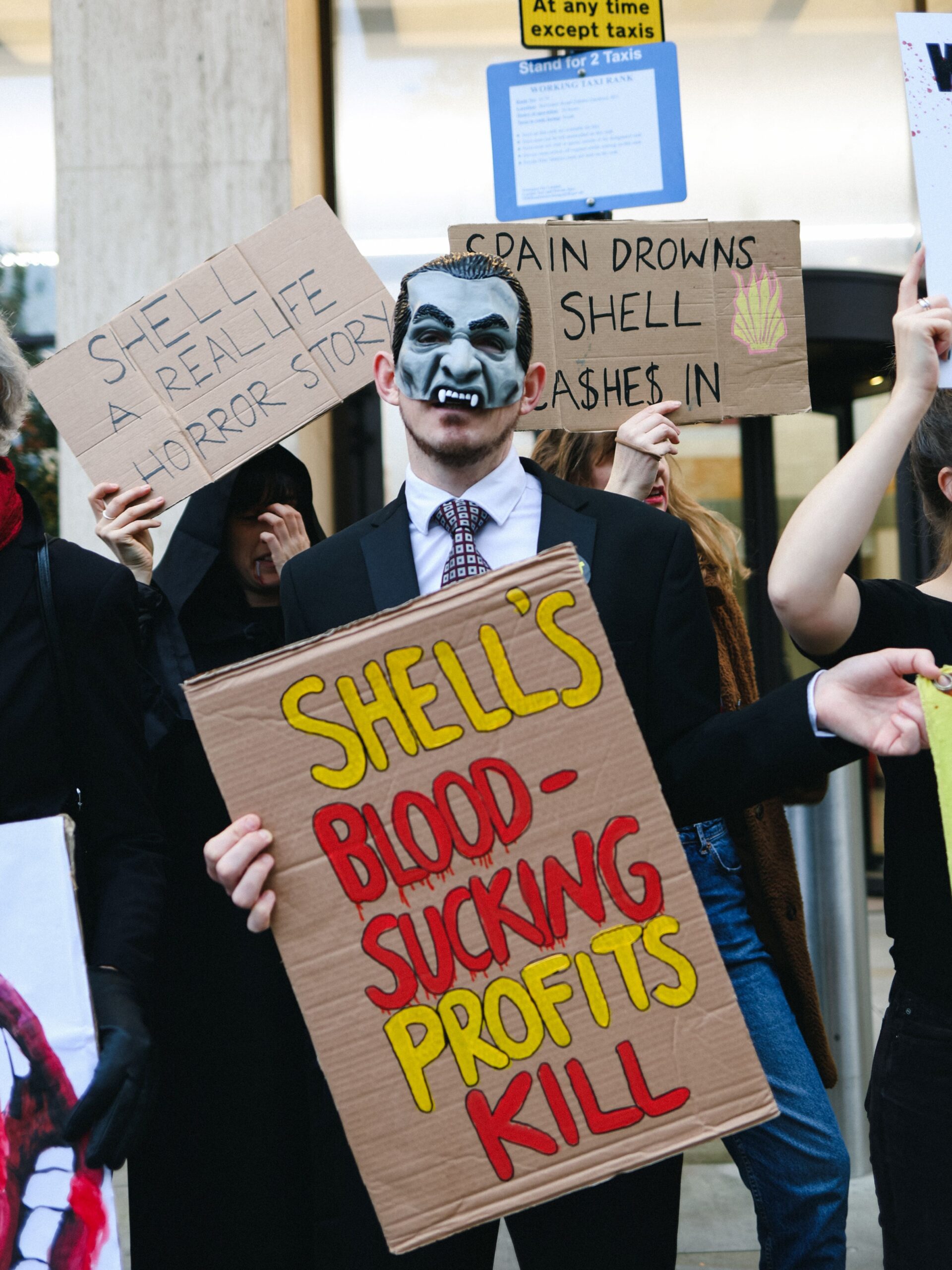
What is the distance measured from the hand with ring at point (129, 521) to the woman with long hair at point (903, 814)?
56.9 inches

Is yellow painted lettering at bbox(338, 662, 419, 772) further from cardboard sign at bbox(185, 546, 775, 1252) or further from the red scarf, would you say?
the red scarf

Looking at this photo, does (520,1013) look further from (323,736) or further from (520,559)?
(520,559)

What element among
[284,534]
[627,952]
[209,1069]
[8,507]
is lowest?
[209,1069]

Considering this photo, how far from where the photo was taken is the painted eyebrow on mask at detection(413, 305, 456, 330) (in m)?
2.03

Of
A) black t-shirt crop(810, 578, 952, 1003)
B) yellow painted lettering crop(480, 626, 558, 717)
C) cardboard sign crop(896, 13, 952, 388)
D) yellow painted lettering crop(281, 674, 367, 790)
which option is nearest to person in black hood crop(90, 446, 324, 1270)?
yellow painted lettering crop(281, 674, 367, 790)

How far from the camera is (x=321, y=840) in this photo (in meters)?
1.56

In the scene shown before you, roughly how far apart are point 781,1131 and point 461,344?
1580 mm

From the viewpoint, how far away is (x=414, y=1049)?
155cm

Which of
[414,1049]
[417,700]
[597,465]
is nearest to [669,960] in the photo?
[414,1049]

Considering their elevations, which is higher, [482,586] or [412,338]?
[412,338]

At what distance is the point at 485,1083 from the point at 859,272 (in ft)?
17.4

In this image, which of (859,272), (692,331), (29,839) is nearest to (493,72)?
(692,331)

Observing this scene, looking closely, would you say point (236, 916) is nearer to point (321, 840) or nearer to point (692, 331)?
point (321, 840)

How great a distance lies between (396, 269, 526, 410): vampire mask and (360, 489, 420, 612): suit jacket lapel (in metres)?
0.20
